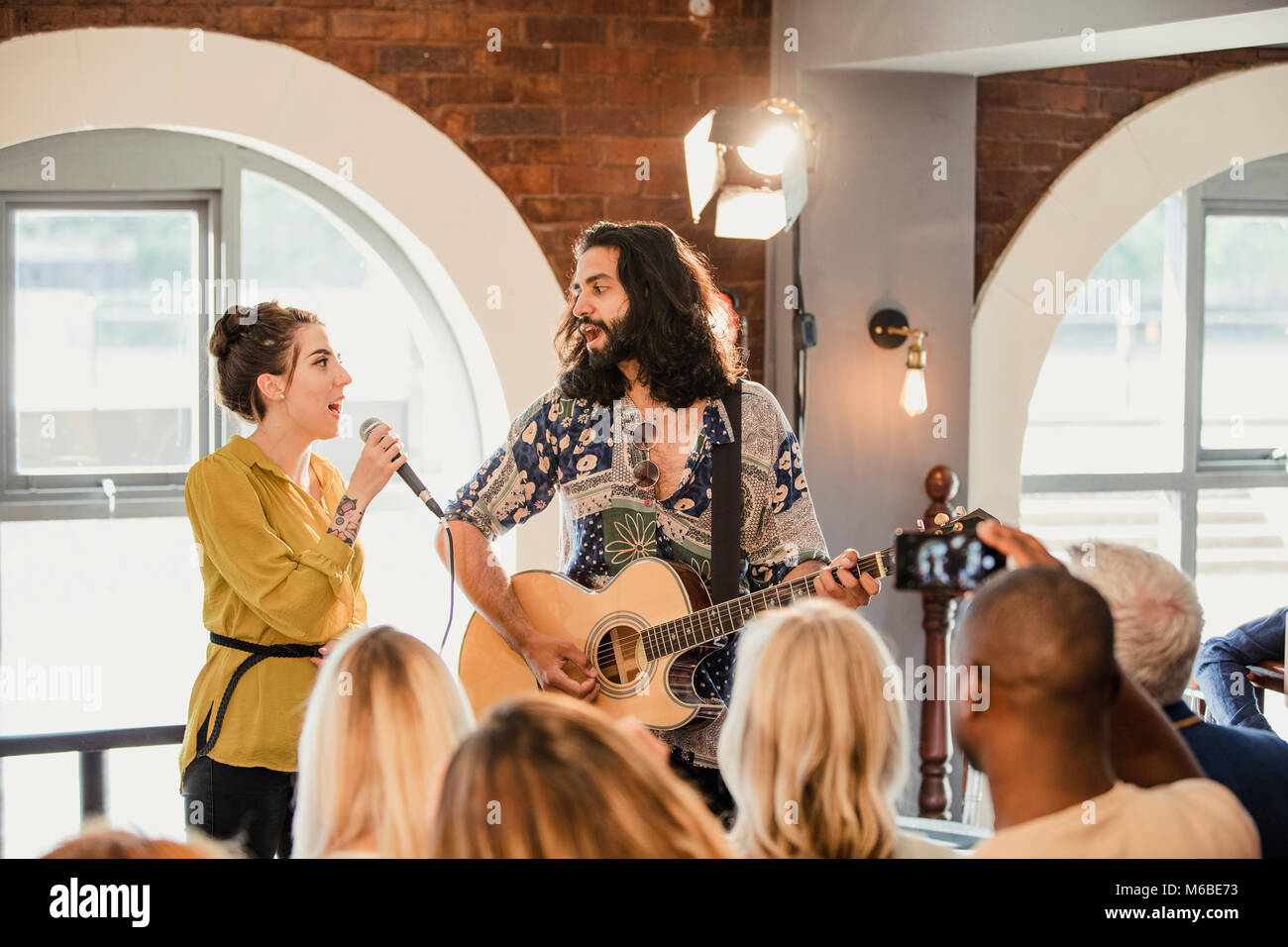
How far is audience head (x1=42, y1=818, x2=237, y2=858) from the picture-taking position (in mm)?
1101

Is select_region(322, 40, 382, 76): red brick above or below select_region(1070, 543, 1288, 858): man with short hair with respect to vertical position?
above

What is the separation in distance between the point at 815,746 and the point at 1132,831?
1.07ft

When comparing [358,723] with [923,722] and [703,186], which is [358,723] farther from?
[923,722]

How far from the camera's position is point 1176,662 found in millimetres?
1598

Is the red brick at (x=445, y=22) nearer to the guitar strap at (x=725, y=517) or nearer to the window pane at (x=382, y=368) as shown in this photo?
the window pane at (x=382, y=368)

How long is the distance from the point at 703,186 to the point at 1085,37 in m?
0.97

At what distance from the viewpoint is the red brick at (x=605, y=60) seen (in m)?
3.36

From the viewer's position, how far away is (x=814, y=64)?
130 inches

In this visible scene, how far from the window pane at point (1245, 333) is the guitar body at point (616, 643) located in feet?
10.2

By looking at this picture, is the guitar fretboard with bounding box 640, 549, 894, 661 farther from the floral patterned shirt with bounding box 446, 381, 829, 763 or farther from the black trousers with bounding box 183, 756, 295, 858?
the black trousers with bounding box 183, 756, 295, 858

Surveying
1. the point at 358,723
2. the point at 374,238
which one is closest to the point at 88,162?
the point at 374,238

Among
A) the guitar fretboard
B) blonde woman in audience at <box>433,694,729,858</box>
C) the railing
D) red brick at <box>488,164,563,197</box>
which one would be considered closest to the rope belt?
the guitar fretboard

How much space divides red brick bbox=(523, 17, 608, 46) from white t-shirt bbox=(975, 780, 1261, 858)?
269 cm

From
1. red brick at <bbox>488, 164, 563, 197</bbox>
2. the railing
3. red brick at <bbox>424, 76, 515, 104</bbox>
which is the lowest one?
the railing
